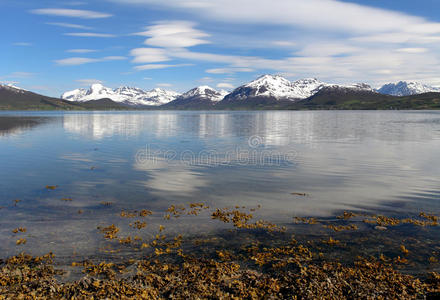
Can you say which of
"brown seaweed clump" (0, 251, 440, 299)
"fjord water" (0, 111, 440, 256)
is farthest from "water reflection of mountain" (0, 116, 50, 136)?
"brown seaweed clump" (0, 251, 440, 299)

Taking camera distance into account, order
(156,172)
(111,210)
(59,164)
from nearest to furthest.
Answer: (111,210)
(156,172)
(59,164)

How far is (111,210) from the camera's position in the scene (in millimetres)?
21922

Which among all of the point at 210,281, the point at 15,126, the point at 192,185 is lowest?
the point at 210,281

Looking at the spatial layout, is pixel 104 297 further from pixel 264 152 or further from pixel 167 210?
pixel 264 152

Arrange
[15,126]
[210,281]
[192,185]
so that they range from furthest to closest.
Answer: [15,126]
[192,185]
[210,281]

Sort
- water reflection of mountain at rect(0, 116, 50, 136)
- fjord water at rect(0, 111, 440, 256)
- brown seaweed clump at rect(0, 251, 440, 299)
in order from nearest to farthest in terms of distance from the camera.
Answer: brown seaweed clump at rect(0, 251, 440, 299) → fjord water at rect(0, 111, 440, 256) → water reflection of mountain at rect(0, 116, 50, 136)

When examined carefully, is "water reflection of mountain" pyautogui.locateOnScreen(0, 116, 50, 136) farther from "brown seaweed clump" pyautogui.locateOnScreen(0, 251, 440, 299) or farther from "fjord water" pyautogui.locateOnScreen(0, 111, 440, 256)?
"brown seaweed clump" pyautogui.locateOnScreen(0, 251, 440, 299)

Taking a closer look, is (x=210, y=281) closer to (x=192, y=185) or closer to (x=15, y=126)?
(x=192, y=185)

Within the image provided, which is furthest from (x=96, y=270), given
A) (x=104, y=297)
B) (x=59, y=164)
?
(x=59, y=164)

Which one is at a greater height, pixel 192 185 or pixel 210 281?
pixel 192 185

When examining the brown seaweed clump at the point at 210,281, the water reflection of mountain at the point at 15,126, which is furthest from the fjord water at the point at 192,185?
the water reflection of mountain at the point at 15,126

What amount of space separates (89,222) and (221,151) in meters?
33.4

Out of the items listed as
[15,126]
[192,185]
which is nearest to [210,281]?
Result: [192,185]

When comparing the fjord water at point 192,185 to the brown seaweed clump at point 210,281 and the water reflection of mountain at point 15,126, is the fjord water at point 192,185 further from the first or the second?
the water reflection of mountain at point 15,126
